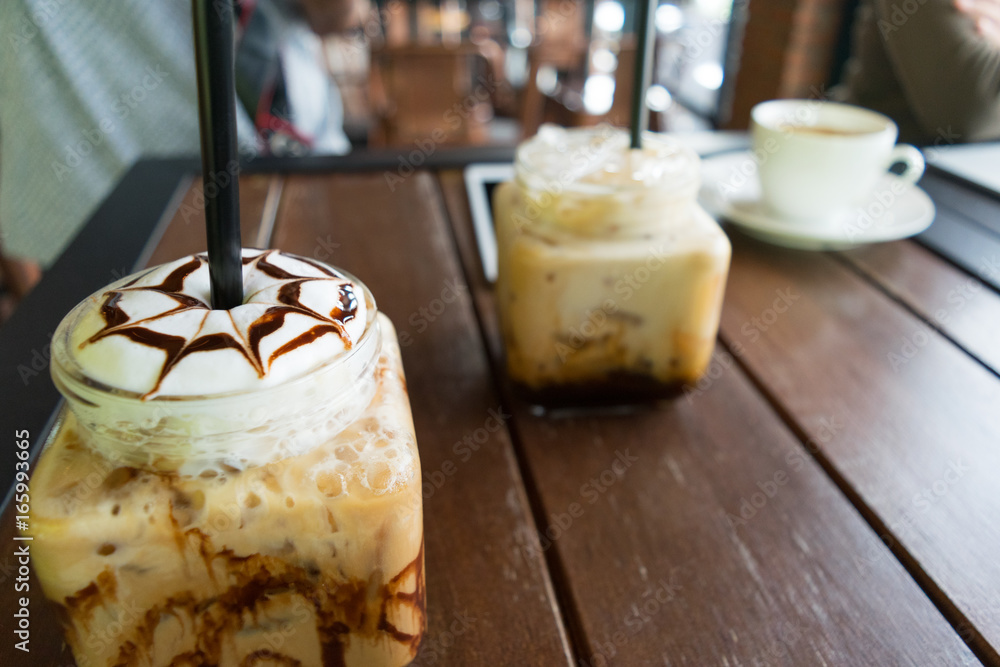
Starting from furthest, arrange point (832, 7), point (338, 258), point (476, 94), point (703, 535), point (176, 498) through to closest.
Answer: point (476, 94) → point (832, 7) → point (338, 258) → point (703, 535) → point (176, 498)

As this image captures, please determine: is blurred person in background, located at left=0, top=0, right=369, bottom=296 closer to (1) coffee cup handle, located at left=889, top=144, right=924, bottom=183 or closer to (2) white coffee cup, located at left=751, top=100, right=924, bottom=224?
(2) white coffee cup, located at left=751, top=100, right=924, bottom=224

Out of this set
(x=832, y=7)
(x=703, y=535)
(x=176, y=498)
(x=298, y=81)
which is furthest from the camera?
(x=832, y=7)

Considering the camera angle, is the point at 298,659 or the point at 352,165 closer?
the point at 298,659

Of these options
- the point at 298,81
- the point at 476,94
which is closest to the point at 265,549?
A: the point at 298,81

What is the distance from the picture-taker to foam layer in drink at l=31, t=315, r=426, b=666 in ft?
0.93

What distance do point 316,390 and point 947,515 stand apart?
0.38 metres

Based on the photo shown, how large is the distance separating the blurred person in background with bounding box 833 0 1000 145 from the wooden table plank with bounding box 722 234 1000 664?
0.53 meters

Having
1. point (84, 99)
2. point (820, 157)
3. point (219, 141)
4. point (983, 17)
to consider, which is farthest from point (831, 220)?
point (84, 99)

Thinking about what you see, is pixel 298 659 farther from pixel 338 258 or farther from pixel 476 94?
pixel 476 94

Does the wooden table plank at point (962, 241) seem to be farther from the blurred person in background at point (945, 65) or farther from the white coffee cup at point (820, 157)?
the blurred person in background at point (945, 65)

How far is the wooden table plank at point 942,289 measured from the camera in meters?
0.60

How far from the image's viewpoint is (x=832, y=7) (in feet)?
8.60

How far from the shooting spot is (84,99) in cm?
117

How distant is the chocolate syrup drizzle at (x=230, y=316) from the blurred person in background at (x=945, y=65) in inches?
42.7
